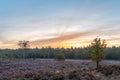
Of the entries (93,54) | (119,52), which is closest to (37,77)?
(93,54)

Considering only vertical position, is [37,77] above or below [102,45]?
Answer: below

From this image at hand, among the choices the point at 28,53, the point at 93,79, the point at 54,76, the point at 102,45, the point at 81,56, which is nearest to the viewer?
the point at 93,79

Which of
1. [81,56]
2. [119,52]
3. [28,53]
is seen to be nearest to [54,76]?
[119,52]

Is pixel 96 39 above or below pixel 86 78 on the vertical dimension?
above

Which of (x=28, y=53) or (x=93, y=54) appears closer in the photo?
(x=93, y=54)

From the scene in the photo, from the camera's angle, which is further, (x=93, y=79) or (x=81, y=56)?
(x=81, y=56)

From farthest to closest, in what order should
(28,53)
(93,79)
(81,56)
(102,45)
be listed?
(28,53)
(81,56)
(102,45)
(93,79)

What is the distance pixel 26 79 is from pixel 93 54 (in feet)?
70.4

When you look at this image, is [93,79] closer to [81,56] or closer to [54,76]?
[54,76]

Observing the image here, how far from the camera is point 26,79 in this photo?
35000mm

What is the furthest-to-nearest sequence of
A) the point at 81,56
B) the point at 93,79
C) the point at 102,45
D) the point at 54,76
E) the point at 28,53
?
the point at 28,53
the point at 81,56
the point at 102,45
the point at 54,76
the point at 93,79

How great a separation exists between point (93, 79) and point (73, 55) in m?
124

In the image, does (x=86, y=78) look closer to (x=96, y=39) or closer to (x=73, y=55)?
(x=96, y=39)

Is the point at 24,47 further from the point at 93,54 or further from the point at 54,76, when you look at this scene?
the point at 54,76
